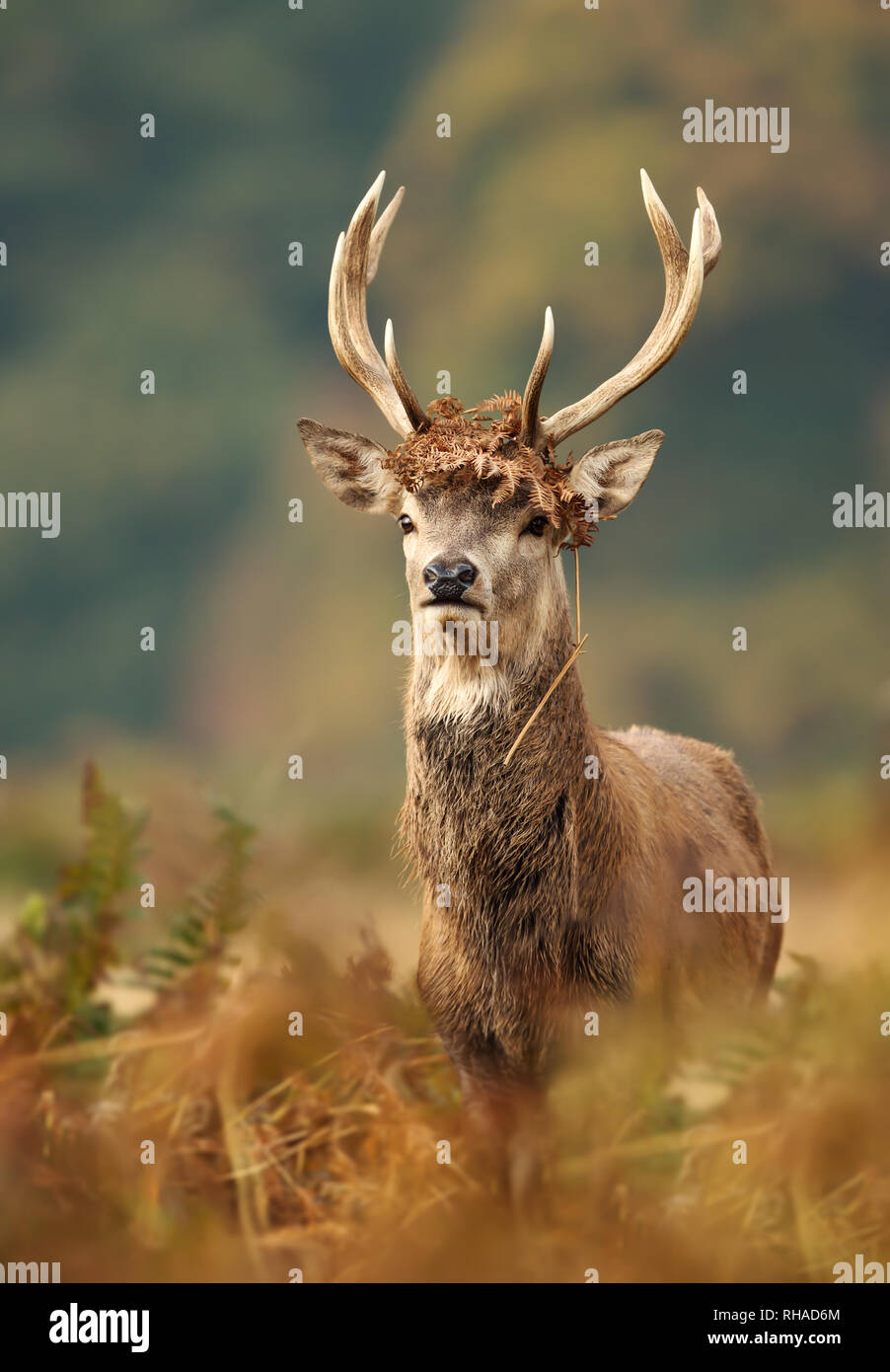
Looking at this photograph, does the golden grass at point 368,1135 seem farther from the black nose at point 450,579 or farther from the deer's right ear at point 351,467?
the deer's right ear at point 351,467

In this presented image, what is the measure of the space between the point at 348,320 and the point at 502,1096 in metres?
3.37

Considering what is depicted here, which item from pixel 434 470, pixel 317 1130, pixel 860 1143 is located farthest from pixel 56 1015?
pixel 860 1143

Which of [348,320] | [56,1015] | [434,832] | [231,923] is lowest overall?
[56,1015]

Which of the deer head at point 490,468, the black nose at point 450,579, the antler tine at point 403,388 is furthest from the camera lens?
the antler tine at point 403,388

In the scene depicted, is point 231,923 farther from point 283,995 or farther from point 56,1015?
point 56,1015

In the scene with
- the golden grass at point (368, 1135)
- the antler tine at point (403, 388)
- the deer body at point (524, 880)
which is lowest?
the golden grass at point (368, 1135)

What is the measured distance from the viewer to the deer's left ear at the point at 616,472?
5777mm

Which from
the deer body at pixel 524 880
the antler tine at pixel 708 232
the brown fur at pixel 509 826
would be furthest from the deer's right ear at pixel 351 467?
the antler tine at pixel 708 232

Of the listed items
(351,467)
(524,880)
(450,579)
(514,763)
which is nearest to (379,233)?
(351,467)

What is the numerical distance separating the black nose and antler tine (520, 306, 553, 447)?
790mm

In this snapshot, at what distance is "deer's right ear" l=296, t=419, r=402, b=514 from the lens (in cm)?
584

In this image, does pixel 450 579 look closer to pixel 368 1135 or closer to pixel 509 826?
pixel 509 826

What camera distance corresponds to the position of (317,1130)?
486cm

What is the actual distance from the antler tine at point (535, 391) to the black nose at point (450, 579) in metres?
0.79
